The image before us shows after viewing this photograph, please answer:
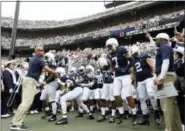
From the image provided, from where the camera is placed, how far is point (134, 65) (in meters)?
8.90

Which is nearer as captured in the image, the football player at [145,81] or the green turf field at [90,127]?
the green turf field at [90,127]

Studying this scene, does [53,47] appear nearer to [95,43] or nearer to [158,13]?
[95,43]

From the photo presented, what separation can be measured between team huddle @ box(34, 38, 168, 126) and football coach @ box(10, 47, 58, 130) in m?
1.11

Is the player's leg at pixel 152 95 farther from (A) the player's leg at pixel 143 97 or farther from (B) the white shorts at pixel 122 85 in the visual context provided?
(B) the white shorts at pixel 122 85

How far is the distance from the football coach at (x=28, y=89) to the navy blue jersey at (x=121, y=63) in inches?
68.8

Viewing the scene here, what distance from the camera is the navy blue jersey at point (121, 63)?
8.91 metres

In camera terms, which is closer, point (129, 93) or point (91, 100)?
point (129, 93)

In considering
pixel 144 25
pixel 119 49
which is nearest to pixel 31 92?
pixel 119 49

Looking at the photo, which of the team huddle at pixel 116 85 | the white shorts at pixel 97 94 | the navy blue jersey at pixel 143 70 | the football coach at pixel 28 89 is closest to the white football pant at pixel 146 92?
the team huddle at pixel 116 85

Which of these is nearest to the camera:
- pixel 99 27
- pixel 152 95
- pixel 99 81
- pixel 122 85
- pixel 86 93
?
pixel 152 95

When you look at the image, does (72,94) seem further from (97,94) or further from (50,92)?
(97,94)

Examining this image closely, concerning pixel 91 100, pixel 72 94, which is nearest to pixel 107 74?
pixel 72 94

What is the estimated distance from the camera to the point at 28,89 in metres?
8.83

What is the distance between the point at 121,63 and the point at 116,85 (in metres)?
0.62
